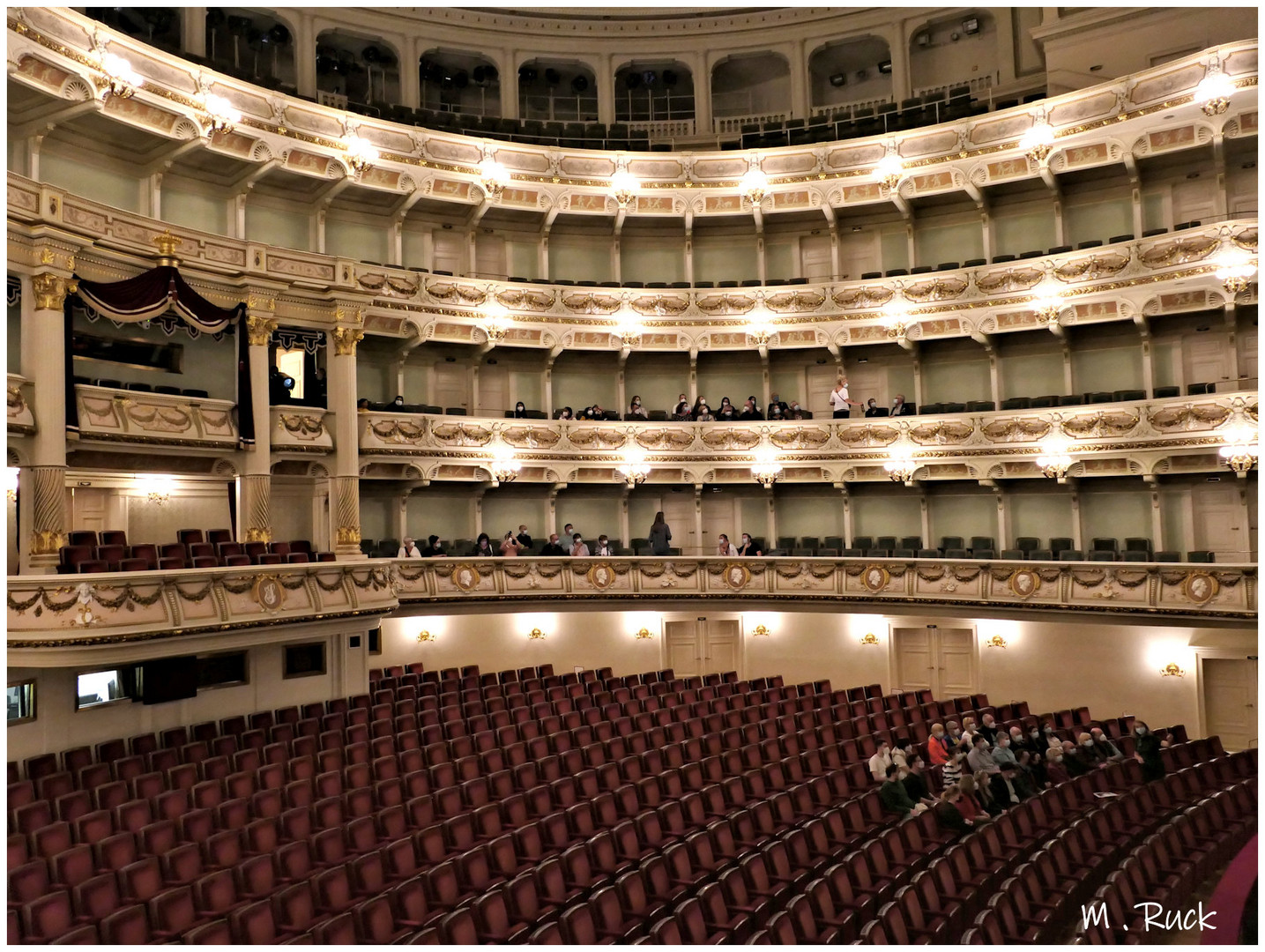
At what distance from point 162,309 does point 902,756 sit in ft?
40.6

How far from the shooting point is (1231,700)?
1555 cm

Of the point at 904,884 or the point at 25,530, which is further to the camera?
the point at 25,530

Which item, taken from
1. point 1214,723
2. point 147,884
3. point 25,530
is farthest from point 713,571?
point 147,884

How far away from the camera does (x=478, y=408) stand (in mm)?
22641

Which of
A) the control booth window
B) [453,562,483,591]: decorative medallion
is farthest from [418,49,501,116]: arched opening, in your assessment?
the control booth window

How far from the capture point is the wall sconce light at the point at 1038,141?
19750 mm

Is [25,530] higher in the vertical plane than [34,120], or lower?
lower

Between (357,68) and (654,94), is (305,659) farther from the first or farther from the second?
(654,94)

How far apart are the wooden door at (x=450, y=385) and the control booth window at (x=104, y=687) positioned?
1083 cm

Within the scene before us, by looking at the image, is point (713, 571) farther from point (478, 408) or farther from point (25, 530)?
point (25, 530)

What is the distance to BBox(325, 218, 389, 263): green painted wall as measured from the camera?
68.4ft

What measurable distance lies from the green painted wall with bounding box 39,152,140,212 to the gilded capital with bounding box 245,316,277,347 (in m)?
2.79

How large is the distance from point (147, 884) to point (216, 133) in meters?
14.0

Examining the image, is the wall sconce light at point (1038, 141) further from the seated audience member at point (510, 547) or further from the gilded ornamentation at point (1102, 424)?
the seated audience member at point (510, 547)
